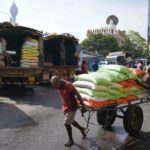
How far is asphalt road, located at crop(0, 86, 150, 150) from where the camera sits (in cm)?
715

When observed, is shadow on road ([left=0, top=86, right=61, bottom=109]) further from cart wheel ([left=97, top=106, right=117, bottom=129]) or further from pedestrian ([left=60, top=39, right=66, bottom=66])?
cart wheel ([left=97, top=106, right=117, bottom=129])

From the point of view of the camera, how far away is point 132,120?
313 inches

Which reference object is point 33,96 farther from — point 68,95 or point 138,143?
point 68,95

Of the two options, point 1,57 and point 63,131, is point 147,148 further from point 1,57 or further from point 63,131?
point 1,57

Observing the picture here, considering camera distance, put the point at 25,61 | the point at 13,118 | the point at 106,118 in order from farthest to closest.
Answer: the point at 25,61
the point at 13,118
the point at 106,118

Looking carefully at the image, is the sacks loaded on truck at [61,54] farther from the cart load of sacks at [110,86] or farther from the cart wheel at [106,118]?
the cart load of sacks at [110,86]

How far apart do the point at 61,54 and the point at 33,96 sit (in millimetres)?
4461

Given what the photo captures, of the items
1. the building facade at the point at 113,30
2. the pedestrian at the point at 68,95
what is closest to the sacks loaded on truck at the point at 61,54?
the pedestrian at the point at 68,95

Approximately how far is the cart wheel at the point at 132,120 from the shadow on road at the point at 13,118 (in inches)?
90.6

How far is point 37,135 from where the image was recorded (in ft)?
26.0

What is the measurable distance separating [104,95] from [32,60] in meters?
8.07

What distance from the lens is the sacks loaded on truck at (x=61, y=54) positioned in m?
17.8

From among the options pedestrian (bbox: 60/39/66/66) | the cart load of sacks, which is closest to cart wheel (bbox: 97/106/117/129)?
the cart load of sacks

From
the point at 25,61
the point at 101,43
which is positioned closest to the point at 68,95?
the point at 25,61
